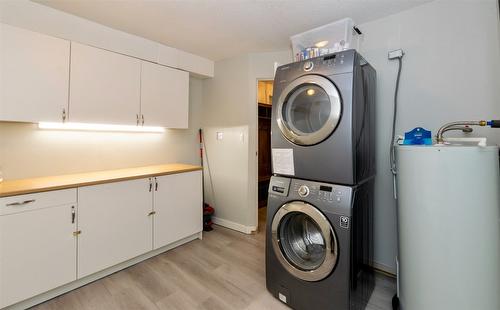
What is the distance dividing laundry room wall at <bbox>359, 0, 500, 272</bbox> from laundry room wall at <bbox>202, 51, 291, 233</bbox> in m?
1.12

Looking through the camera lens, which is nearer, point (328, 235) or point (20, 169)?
point (328, 235)

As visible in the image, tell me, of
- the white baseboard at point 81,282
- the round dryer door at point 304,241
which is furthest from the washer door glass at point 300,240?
the white baseboard at point 81,282

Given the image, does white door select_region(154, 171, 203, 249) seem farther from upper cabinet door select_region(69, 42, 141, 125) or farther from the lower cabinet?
upper cabinet door select_region(69, 42, 141, 125)

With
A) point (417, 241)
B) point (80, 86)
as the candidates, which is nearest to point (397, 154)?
point (417, 241)

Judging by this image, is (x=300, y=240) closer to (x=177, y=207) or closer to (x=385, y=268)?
(x=385, y=268)

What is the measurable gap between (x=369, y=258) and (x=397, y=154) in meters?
0.89

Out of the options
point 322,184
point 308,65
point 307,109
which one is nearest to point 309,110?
point 307,109

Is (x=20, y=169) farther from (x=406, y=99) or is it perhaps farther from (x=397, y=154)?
(x=406, y=99)

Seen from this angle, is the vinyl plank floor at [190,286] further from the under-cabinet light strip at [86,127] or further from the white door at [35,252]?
the under-cabinet light strip at [86,127]

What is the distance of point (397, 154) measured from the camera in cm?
139

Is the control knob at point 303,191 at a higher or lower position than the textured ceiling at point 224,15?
lower

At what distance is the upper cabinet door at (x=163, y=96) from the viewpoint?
2467 millimetres

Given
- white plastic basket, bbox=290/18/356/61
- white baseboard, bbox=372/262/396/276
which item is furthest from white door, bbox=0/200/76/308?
white baseboard, bbox=372/262/396/276

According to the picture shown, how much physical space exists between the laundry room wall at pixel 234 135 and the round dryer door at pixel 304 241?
1256mm
